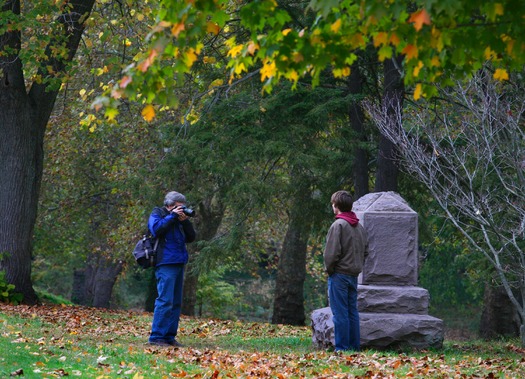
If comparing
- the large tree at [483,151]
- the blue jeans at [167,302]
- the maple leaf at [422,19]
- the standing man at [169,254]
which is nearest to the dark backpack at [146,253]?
the standing man at [169,254]

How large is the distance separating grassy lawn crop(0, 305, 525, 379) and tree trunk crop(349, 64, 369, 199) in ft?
11.6

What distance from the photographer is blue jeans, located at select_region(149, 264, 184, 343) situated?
9719 mm

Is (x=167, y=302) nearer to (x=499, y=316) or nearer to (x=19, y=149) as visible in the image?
(x=19, y=149)

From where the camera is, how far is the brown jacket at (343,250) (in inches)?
368

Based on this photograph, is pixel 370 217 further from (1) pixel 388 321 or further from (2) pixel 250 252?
(2) pixel 250 252

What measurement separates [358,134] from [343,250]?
633 cm

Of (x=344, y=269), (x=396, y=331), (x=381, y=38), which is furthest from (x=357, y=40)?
(x=396, y=331)

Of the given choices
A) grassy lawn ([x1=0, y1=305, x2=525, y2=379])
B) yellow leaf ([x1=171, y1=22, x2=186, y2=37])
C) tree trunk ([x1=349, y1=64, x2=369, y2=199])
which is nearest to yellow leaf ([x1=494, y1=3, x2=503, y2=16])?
yellow leaf ([x1=171, y1=22, x2=186, y2=37])

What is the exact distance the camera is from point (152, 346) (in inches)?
385

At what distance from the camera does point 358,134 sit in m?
15.4

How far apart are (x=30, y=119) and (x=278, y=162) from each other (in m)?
5.05

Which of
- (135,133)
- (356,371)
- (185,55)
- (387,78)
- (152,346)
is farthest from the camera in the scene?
(135,133)

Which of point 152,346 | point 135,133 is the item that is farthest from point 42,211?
point 152,346

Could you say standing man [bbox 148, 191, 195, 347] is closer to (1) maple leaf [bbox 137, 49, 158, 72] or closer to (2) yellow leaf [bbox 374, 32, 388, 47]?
(1) maple leaf [bbox 137, 49, 158, 72]
